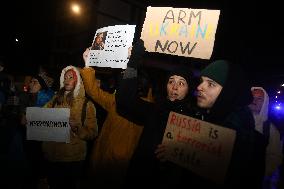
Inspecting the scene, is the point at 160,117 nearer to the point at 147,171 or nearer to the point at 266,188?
the point at 147,171

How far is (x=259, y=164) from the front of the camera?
2412 millimetres

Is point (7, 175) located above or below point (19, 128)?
below

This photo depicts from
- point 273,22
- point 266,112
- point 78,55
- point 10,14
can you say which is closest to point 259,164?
point 266,112

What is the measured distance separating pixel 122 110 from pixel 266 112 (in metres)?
2.15

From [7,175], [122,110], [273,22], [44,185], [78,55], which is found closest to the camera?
[122,110]

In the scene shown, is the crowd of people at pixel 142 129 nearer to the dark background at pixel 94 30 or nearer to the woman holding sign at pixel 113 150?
the woman holding sign at pixel 113 150

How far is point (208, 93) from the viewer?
2699 mm

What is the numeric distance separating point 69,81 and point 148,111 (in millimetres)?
1674

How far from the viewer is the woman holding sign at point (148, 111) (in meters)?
2.94

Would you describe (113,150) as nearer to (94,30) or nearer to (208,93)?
(208,93)

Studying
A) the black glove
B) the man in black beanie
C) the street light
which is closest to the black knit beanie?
the man in black beanie

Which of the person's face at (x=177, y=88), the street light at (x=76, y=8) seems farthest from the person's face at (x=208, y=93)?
the street light at (x=76, y=8)

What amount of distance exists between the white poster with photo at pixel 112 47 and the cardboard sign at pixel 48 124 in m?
0.84

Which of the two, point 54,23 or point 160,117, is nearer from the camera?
point 160,117
